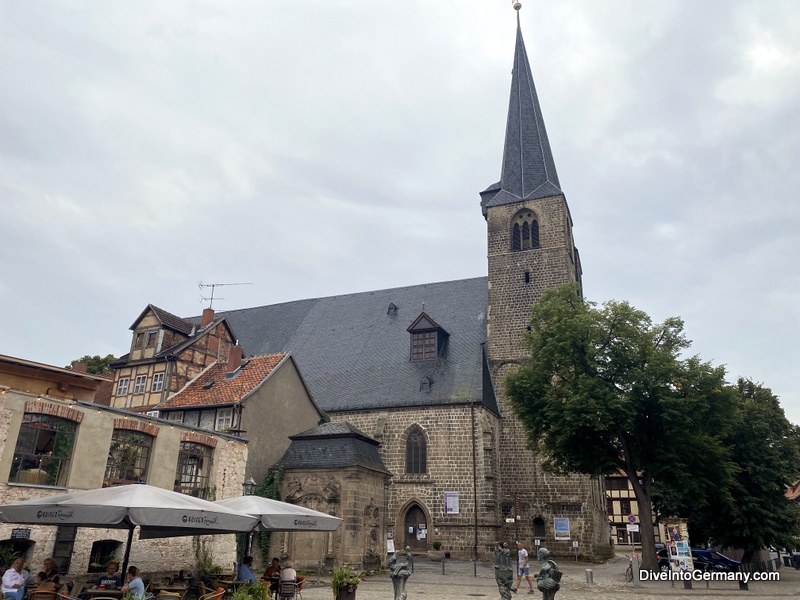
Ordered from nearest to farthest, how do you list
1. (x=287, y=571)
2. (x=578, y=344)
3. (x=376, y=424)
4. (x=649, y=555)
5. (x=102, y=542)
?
(x=287, y=571), (x=102, y=542), (x=649, y=555), (x=578, y=344), (x=376, y=424)

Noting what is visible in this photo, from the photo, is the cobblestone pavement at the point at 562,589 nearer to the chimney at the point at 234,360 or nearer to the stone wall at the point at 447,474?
the stone wall at the point at 447,474

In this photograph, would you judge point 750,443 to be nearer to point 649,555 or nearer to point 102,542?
point 649,555

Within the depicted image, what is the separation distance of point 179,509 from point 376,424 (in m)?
21.8

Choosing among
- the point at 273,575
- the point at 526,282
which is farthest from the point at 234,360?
the point at 526,282

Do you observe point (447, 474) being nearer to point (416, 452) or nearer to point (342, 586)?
point (416, 452)

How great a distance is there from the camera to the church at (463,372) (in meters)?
28.6

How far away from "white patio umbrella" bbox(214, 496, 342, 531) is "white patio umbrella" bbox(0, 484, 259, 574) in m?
1.53

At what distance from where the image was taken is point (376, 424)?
31.1 meters

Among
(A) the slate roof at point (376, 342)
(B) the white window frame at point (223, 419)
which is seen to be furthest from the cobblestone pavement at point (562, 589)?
(A) the slate roof at point (376, 342)

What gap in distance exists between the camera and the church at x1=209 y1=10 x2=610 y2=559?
2862 cm

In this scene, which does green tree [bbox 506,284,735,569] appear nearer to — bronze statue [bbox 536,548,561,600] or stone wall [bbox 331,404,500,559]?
stone wall [bbox 331,404,500,559]

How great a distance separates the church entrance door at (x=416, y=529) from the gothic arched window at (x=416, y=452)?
172 centimetres

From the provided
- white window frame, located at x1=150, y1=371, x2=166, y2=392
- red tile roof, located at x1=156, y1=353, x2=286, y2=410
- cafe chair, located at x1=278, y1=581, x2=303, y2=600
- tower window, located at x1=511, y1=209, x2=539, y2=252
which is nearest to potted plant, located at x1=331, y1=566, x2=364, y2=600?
cafe chair, located at x1=278, y1=581, x2=303, y2=600

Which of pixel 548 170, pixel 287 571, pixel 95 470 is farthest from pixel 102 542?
pixel 548 170
